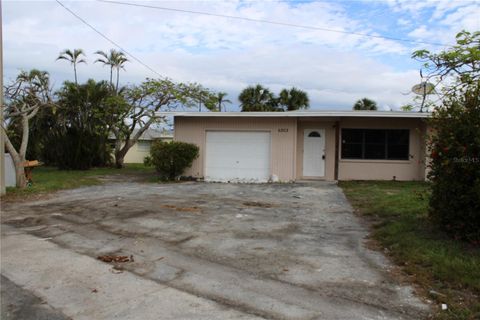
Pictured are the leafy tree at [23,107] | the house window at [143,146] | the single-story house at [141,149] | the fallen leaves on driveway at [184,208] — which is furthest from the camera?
the house window at [143,146]

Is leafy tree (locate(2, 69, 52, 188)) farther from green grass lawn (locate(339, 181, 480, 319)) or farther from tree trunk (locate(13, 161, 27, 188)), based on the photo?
green grass lawn (locate(339, 181, 480, 319))

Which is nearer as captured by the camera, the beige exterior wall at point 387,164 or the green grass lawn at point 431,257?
the green grass lawn at point 431,257

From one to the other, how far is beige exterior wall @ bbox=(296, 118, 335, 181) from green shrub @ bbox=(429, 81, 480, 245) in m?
10.1

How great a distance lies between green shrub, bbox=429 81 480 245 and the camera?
18.5 feet

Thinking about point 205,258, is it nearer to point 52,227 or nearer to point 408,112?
point 52,227

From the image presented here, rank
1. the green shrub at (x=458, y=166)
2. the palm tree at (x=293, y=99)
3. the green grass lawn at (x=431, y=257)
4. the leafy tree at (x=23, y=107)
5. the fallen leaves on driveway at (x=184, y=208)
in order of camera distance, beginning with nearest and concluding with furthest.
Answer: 1. the green grass lawn at (x=431, y=257)
2. the green shrub at (x=458, y=166)
3. the fallen leaves on driveway at (x=184, y=208)
4. the leafy tree at (x=23, y=107)
5. the palm tree at (x=293, y=99)

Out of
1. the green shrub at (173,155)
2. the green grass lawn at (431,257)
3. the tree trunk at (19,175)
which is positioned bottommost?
the green grass lawn at (431,257)

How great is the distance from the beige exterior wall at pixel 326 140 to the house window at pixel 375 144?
0.18m

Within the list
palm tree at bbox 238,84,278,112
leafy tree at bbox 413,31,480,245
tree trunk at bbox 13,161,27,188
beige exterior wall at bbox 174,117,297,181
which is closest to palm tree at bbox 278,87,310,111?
palm tree at bbox 238,84,278,112

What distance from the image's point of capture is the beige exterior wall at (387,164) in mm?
16344

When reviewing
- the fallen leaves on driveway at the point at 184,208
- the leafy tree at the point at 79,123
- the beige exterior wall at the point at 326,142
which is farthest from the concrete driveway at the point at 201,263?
the leafy tree at the point at 79,123

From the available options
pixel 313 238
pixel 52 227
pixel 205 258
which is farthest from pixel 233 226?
pixel 52 227

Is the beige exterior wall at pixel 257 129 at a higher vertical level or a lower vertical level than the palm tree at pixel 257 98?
lower

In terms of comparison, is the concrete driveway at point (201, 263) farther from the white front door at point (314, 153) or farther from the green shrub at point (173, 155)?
the white front door at point (314, 153)
